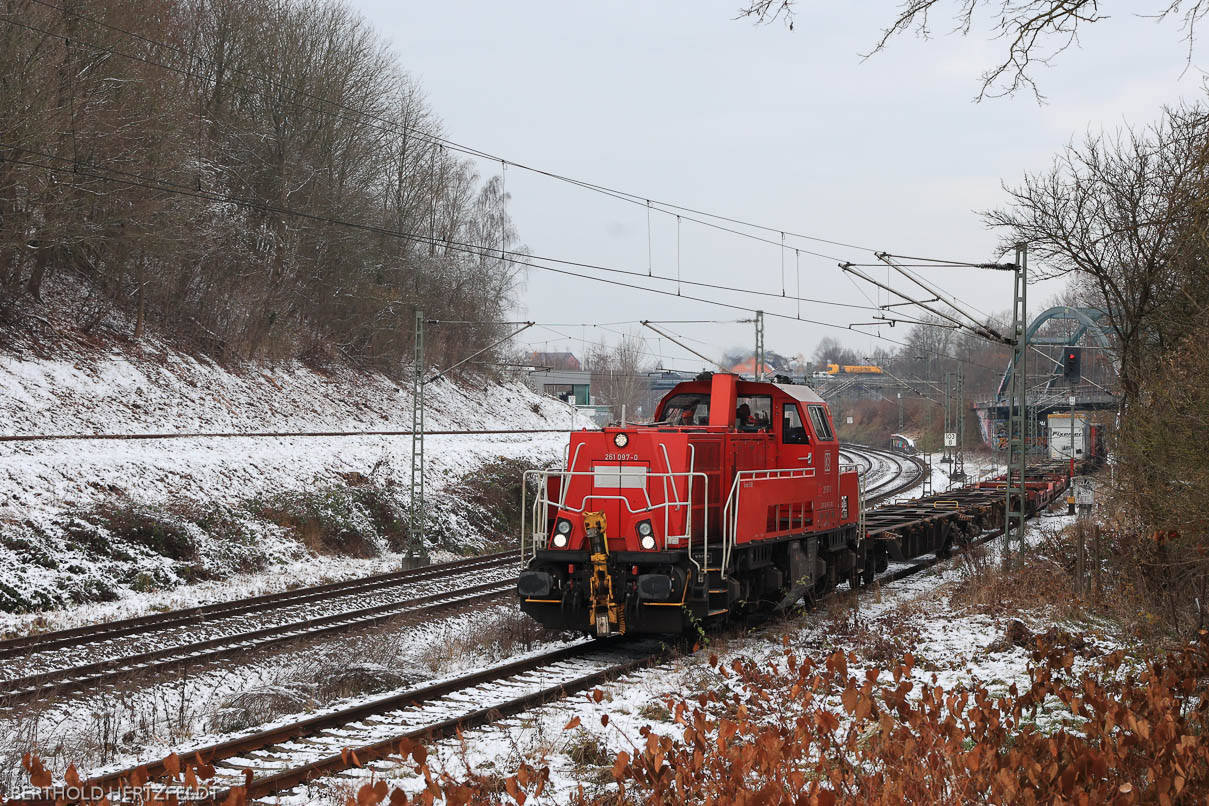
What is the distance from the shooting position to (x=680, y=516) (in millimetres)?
11859

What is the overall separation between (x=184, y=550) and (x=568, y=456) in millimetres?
11056

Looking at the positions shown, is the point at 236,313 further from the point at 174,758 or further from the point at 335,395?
the point at 174,758

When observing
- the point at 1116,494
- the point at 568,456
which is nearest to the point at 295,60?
the point at 568,456

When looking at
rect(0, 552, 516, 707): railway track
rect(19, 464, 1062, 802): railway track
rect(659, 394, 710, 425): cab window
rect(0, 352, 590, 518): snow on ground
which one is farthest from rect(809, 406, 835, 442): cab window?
rect(0, 352, 590, 518): snow on ground

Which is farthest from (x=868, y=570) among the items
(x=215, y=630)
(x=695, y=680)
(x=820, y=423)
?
(x=215, y=630)

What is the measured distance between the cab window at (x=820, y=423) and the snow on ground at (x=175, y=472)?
11491 mm

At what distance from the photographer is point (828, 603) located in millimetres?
15609

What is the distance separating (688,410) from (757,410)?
1215 mm

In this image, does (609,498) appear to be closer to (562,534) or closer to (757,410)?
(562,534)

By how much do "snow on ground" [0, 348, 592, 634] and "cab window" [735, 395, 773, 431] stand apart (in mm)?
10749

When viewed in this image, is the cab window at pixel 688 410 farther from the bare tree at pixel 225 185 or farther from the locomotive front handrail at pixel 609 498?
the bare tree at pixel 225 185

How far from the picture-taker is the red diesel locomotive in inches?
452

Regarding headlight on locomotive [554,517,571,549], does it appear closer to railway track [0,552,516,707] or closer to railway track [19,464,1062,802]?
railway track [19,464,1062,802]

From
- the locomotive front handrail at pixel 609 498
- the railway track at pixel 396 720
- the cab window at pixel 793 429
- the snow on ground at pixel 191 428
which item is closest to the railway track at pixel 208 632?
the railway track at pixel 396 720
